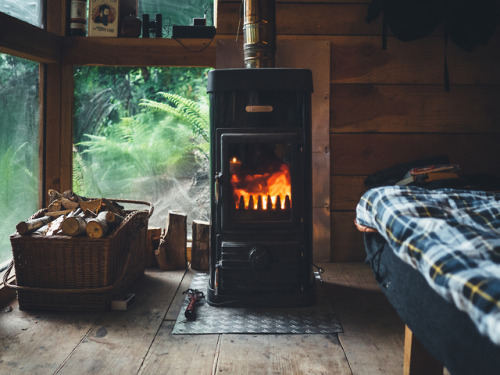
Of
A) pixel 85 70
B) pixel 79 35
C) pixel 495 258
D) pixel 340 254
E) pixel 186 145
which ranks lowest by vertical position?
pixel 340 254

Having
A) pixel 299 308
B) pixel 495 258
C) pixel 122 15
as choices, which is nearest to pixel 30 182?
pixel 122 15

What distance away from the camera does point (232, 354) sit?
5.57ft

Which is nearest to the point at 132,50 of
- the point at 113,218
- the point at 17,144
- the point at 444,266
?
the point at 17,144

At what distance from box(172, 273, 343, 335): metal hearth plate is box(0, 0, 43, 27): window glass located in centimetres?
163

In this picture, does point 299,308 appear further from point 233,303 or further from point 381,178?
point 381,178

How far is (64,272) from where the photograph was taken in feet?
6.75

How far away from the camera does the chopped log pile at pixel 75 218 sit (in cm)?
205

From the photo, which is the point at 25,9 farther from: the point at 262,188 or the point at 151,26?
the point at 262,188

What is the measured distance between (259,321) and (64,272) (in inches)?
33.2

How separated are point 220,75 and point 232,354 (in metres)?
1.12

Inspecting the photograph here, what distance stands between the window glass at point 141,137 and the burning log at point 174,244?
0.28m

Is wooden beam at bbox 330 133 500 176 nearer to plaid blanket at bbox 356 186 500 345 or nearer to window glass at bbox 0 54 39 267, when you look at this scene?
plaid blanket at bbox 356 186 500 345

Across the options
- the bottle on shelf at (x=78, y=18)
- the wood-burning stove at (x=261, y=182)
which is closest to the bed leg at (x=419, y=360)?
the wood-burning stove at (x=261, y=182)

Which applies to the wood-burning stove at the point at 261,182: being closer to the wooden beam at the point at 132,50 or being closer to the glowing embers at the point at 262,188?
the glowing embers at the point at 262,188
